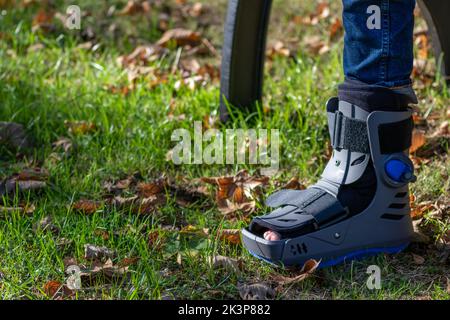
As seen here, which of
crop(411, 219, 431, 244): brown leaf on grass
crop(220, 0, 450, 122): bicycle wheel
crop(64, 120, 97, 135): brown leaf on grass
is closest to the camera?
crop(411, 219, 431, 244): brown leaf on grass

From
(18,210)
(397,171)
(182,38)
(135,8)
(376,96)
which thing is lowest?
(18,210)

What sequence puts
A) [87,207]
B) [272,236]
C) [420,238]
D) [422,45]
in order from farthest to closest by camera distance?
[422,45]
[87,207]
[420,238]
[272,236]

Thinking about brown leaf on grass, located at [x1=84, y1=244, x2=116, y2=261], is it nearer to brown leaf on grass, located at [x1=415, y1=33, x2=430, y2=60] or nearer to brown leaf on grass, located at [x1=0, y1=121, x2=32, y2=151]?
brown leaf on grass, located at [x1=0, y1=121, x2=32, y2=151]

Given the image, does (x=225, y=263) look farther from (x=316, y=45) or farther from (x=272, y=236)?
(x=316, y=45)

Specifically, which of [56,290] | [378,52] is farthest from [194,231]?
[378,52]

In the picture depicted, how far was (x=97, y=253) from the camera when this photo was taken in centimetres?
212

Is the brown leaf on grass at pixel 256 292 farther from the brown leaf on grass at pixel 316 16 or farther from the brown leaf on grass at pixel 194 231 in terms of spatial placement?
the brown leaf on grass at pixel 316 16

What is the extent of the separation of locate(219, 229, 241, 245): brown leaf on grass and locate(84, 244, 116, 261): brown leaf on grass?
0.31m

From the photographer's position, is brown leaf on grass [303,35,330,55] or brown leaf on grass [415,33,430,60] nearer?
brown leaf on grass [415,33,430,60]

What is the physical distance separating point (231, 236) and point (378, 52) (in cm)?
65

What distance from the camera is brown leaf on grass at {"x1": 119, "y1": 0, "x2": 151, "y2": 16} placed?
4.02 meters

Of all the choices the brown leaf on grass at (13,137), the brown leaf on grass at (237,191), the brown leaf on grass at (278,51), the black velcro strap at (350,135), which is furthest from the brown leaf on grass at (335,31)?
the black velcro strap at (350,135)

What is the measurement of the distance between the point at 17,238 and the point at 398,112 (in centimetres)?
110

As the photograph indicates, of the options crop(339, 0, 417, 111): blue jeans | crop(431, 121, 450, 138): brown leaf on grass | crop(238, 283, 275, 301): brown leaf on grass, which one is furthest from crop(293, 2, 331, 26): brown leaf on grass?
crop(238, 283, 275, 301): brown leaf on grass
